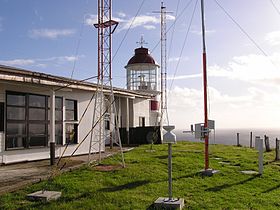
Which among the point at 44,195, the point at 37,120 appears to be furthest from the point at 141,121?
the point at 44,195

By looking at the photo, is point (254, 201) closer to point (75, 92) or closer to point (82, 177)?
point (82, 177)

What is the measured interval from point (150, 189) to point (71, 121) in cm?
839

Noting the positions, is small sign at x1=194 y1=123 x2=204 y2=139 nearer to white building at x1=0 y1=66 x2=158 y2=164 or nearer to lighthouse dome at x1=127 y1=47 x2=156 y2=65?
white building at x1=0 y1=66 x2=158 y2=164

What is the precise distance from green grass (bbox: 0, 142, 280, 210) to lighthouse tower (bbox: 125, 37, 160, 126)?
15553 mm

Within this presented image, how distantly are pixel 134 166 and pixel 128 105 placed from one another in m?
12.5

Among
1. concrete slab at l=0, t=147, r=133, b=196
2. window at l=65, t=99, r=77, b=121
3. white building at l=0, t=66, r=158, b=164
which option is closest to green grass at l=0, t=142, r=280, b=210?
concrete slab at l=0, t=147, r=133, b=196

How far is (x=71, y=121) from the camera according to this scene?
52.4ft

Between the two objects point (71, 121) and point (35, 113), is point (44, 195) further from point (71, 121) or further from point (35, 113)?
point (71, 121)

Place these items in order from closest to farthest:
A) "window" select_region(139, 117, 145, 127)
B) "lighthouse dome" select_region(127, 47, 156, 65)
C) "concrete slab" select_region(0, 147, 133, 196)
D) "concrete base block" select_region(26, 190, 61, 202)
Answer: "concrete base block" select_region(26, 190, 61, 202) < "concrete slab" select_region(0, 147, 133, 196) < "window" select_region(139, 117, 145, 127) < "lighthouse dome" select_region(127, 47, 156, 65)

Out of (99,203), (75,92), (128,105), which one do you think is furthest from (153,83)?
(99,203)

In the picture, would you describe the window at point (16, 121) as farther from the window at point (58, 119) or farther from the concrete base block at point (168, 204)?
the concrete base block at point (168, 204)

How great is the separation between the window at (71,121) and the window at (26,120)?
167cm

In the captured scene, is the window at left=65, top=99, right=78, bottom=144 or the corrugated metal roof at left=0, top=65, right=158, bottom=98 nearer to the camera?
the corrugated metal roof at left=0, top=65, right=158, bottom=98

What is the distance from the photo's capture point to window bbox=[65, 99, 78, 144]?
51.7 feet
